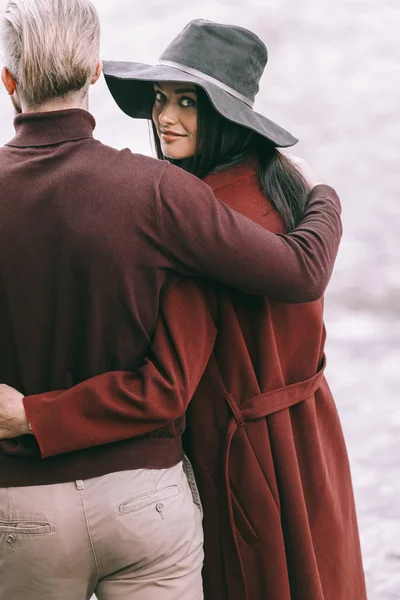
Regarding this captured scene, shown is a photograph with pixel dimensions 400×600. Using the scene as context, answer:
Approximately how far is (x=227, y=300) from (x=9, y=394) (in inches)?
17.1

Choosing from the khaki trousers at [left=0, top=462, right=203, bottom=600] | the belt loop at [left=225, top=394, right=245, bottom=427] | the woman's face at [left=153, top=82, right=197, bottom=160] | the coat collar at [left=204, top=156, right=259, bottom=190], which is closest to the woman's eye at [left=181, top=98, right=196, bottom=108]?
the woman's face at [left=153, top=82, right=197, bottom=160]

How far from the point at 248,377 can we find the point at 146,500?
0.33 meters

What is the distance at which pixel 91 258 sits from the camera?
62.2 inches

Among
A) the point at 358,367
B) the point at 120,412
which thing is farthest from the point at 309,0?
the point at 120,412

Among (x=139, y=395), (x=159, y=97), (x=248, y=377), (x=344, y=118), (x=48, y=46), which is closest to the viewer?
(x=48, y=46)

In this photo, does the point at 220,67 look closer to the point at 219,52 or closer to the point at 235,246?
the point at 219,52

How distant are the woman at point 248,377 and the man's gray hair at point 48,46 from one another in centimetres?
30

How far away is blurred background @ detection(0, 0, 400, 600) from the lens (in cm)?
371

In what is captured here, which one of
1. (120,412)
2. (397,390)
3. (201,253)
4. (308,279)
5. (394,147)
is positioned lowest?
(397,390)

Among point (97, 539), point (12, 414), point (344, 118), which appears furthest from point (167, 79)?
point (344, 118)

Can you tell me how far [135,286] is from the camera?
1.63 metres

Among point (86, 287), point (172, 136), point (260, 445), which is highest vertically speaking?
point (172, 136)

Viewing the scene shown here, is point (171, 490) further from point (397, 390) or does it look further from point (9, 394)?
point (397, 390)

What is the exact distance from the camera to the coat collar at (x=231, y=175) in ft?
6.13
